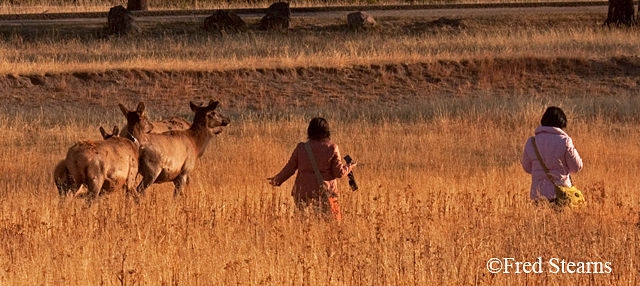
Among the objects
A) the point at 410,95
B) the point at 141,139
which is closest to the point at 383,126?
the point at 410,95

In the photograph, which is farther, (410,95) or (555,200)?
(410,95)

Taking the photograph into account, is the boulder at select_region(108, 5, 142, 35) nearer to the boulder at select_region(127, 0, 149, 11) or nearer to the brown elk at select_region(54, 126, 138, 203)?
the boulder at select_region(127, 0, 149, 11)

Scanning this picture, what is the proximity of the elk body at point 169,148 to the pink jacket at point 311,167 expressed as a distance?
2.38 metres

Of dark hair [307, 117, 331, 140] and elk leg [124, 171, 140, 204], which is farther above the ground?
dark hair [307, 117, 331, 140]

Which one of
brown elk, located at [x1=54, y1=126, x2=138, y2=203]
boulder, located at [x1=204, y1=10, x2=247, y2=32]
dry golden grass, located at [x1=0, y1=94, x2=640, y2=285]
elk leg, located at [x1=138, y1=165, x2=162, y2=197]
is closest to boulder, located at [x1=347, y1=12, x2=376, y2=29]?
boulder, located at [x1=204, y1=10, x2=247, y2=32]

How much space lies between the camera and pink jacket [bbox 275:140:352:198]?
1115 cm

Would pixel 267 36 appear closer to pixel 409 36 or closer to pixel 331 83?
pixel 409 36

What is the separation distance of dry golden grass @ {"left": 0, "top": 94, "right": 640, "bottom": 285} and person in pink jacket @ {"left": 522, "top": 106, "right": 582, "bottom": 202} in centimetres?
30

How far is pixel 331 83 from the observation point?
29.2 m

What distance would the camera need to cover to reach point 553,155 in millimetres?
11133

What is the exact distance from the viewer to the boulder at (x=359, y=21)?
36.3 metres

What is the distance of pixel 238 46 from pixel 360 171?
17.6 meters

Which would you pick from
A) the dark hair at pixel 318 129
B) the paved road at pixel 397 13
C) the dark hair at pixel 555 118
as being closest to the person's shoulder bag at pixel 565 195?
the dark hair at pixel 555 118

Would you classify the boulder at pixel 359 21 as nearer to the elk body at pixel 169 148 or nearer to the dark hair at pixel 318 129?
the elk body at pixel 169 148
